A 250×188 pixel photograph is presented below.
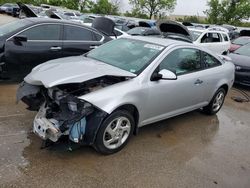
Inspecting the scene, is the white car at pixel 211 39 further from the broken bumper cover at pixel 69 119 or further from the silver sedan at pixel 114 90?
the broken bumper cover at pixel 69 119

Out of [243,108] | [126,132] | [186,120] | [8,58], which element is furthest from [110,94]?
[243,108]

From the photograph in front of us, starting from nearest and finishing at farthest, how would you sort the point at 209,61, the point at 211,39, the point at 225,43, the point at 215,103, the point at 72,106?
the point at 72,106
the point at 209,61
the point at 215,103
the point at 211,39
the point at 225,43

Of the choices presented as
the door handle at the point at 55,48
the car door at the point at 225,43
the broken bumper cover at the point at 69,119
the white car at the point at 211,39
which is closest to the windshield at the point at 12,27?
the door handle at the point at 55,48

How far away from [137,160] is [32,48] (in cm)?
372

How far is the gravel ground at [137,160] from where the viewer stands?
3.51 m

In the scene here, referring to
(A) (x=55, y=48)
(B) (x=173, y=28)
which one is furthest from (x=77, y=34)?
(B) (x=173, y=28)

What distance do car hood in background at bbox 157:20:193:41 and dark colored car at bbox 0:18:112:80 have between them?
4.83m

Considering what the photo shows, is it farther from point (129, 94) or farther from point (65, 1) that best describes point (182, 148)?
point (65, 1)

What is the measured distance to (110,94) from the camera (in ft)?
12.5

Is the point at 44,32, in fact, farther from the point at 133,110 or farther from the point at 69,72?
the point at 133,110

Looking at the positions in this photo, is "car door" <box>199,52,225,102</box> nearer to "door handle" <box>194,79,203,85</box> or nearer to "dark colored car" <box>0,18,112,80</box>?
"door handle" <box>194,79,203,85</box>

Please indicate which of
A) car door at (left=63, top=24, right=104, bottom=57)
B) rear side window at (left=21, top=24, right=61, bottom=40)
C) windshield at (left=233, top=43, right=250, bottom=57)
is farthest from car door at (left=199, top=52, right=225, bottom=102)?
windshield at (left=233, top=43, right=250, bottom=57)

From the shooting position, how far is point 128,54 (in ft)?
15.6

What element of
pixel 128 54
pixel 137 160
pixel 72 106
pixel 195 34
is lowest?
pixel 137 160
